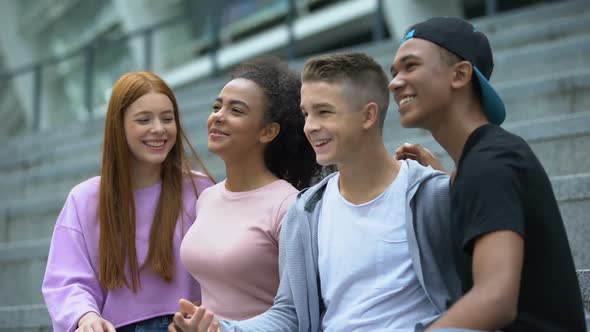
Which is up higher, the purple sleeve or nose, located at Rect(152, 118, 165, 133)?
nose, located at Rect(152, 118, 165, 133)

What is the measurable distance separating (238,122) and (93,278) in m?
0.82

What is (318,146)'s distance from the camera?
2.55 m

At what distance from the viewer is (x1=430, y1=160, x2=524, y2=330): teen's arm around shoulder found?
1931mm

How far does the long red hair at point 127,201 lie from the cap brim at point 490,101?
144 centimetres

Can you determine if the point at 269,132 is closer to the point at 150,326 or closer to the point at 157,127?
the point at 157,127

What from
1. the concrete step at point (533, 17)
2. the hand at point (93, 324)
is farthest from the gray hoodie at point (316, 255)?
the concrete step at point (533, 17)

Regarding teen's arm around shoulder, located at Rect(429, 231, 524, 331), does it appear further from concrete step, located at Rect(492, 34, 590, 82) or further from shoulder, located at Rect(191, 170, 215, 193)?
concrete step, located at Rect(492, 34, 590, 82)

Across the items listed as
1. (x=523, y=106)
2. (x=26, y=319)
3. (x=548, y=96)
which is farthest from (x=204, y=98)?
(x=26, y=319)

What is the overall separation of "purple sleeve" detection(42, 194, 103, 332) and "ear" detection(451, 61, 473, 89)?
1571 mm

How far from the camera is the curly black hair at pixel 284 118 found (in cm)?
310

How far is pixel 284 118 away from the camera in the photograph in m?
3.10

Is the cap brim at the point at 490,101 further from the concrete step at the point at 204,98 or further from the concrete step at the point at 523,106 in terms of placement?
the concrete step at the point at 204,98

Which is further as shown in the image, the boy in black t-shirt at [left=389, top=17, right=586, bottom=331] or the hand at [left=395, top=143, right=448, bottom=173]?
the hand at [left=395, top=143, right=448, bottom=173]

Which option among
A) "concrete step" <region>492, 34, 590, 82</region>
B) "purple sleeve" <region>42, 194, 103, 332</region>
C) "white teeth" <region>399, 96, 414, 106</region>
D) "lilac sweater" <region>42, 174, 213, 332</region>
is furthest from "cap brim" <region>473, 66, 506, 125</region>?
"concrete step" <region>492, 34, 590, 82</region>
